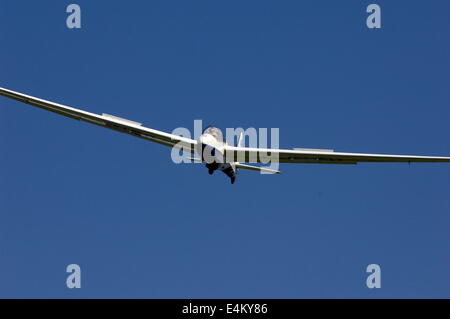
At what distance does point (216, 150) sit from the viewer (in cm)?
3064

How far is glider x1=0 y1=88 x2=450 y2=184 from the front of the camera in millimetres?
30797

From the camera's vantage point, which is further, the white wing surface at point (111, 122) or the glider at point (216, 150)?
the white wing surface at point (111, 122)

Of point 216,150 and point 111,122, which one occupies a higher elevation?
point 111,122

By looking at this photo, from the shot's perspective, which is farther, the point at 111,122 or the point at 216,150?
the point at 111,122

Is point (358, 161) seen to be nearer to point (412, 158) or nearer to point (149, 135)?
point (412, 158)

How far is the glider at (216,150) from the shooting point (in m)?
30.8

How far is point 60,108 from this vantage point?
114ft

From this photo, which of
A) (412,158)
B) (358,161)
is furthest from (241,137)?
(412,158)

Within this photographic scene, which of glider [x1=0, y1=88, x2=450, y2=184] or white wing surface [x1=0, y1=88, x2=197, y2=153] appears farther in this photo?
white wing surface [x1=0, y1=88, x2=197, y2=153]
